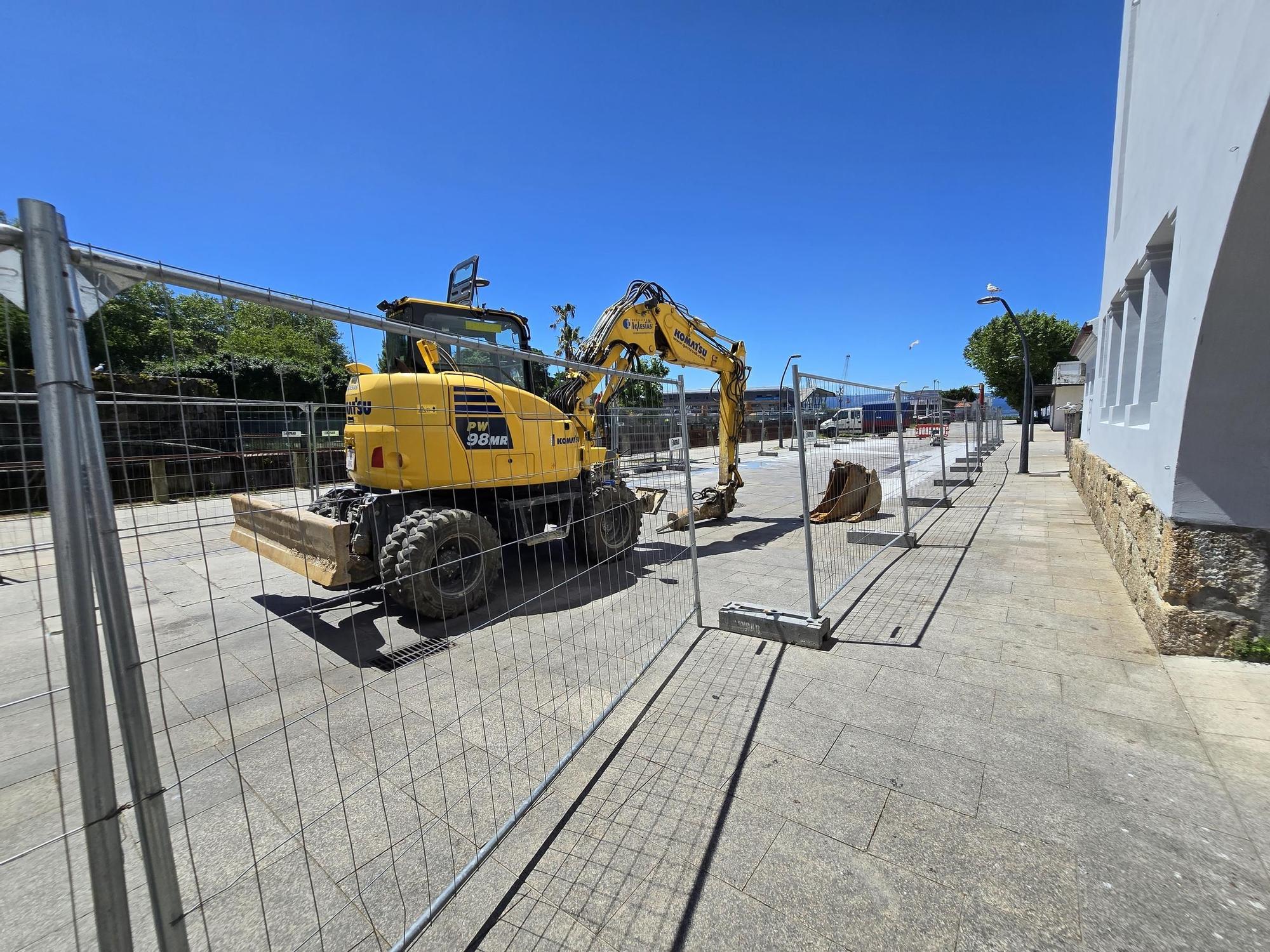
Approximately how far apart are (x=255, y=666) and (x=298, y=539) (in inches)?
38.3

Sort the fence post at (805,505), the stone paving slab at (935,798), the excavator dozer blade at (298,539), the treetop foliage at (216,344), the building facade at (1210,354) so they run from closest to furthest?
1. the treetop foliage at (216,344)
2. the stone paving slab at (935,798)
3. the building facade at (1210,354)
4. the fence post at (805,505)
5. the excavator dozer blade at (298,539)

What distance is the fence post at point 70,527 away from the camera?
3.59 feet

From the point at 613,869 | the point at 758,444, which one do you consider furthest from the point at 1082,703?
the point at 758,444

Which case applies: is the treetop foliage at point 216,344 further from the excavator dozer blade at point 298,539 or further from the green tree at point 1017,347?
the green tree at point 1017,347

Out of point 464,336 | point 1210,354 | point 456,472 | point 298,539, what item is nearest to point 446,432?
point 456,472

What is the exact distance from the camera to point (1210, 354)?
3.30 meters

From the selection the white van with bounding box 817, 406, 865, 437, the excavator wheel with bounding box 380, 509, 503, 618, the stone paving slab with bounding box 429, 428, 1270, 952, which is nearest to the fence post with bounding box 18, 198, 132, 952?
the stone paving slab with bounding box 429, 428, 1270, 952

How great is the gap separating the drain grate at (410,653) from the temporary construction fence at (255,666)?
2 centimetres

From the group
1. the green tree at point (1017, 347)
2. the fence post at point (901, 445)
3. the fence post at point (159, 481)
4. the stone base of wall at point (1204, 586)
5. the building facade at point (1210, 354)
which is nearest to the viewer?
the fence post at point (159, 481)

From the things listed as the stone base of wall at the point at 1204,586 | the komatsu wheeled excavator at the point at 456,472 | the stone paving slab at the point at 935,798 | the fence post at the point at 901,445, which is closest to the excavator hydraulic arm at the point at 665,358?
the komatsu wheeled excavator at the point at 456,472

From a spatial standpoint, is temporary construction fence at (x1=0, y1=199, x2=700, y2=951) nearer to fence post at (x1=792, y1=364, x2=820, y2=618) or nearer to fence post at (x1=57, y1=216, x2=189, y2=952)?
fence post at (x1=57, y1=216, x2=189, y2=952)

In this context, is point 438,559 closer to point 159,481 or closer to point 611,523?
point 159,481

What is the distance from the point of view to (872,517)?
9.20 metres

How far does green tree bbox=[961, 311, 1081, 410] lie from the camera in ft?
135
